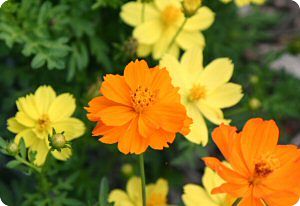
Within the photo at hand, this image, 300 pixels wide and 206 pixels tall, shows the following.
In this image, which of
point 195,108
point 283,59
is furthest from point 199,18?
point 283,59

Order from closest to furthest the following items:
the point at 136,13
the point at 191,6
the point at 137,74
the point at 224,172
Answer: the point at 224,172, the point at 137,74, the point at 191,6, the point at 136,13

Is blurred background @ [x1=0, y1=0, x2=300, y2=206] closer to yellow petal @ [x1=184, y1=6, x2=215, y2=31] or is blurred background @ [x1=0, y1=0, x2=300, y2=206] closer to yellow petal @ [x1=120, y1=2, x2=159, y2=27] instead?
yellow petal @ [x1=120, y1=2, x2=159, y2=27]

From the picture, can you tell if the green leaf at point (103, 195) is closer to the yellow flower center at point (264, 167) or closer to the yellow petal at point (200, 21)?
the yellow flower center at point (264, 167)

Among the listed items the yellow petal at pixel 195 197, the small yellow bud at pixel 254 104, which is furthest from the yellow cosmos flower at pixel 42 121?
the small yellow bud at pixel 254 104

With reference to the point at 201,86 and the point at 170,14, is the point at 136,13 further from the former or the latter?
the point at 201,86

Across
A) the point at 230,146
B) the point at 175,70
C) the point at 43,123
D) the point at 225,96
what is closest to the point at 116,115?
the point at 230,146

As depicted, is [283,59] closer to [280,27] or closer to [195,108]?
[280,27]
